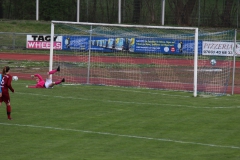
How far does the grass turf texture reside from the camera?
15.2 metres

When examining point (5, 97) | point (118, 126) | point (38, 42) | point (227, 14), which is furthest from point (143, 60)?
point (227, 14)

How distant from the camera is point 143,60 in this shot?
35344 mm

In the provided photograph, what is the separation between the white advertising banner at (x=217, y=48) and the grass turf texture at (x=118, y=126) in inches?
233

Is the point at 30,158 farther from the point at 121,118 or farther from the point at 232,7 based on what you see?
the point at 232,7

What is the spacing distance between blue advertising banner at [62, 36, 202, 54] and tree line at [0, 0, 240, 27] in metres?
18.0

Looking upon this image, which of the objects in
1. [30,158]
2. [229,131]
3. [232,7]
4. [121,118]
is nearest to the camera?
[30,158]

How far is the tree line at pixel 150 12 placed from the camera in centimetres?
5222

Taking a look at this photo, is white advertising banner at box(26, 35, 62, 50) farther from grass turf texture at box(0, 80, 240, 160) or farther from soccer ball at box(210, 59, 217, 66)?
grass turf texture at box(0, 80, 240, 160)

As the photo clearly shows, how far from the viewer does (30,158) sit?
1434 cm

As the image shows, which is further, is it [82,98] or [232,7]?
[232,7]

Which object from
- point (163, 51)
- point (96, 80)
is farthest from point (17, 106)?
point (163, 51)

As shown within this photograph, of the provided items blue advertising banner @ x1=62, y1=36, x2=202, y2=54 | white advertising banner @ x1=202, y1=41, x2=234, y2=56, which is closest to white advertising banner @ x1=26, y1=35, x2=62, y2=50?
blue advertising banner @ x1=62, y1=36, x2=202, y2=54

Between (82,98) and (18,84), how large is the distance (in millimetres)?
6124

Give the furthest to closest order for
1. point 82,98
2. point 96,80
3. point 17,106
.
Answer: point 96,80 → point 82,98 → point 17,106
